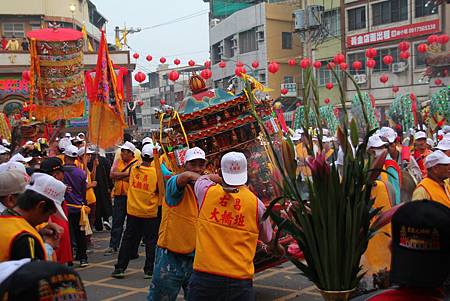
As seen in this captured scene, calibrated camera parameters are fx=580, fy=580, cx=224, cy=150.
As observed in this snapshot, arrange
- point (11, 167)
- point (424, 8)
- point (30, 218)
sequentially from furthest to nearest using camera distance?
point (424, 8) → point (11, 167) → point (30, 218)

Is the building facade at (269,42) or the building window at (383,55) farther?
the building facade at (269,42)

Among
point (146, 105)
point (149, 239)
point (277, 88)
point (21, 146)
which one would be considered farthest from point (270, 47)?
point (146, 105)

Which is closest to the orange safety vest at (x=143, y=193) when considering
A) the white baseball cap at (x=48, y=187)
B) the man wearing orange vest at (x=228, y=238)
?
the man wearing orange vest at (x=228, y=238)

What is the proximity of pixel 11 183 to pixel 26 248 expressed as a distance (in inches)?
34.2

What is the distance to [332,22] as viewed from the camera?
120 ft

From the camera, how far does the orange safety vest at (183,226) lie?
5.43 metres

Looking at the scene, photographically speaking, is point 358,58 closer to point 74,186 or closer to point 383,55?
point 383,55

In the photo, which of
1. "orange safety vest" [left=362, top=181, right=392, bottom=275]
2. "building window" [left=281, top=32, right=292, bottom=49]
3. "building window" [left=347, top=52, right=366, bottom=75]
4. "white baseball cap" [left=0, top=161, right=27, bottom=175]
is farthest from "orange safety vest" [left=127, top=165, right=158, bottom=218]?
"building window" [left=281, top=32, right=292, bottom=49]

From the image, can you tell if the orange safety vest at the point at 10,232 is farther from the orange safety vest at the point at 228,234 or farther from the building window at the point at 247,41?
the building window at the point at 247,41

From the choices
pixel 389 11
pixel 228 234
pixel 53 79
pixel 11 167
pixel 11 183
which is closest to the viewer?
pixel 11 183

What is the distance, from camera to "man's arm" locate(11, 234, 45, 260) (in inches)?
125

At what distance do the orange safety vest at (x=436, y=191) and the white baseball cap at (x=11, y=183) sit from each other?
358cm

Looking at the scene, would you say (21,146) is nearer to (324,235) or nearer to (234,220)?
(234,220)

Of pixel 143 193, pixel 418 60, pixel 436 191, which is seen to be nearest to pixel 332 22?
pixel 418 60
